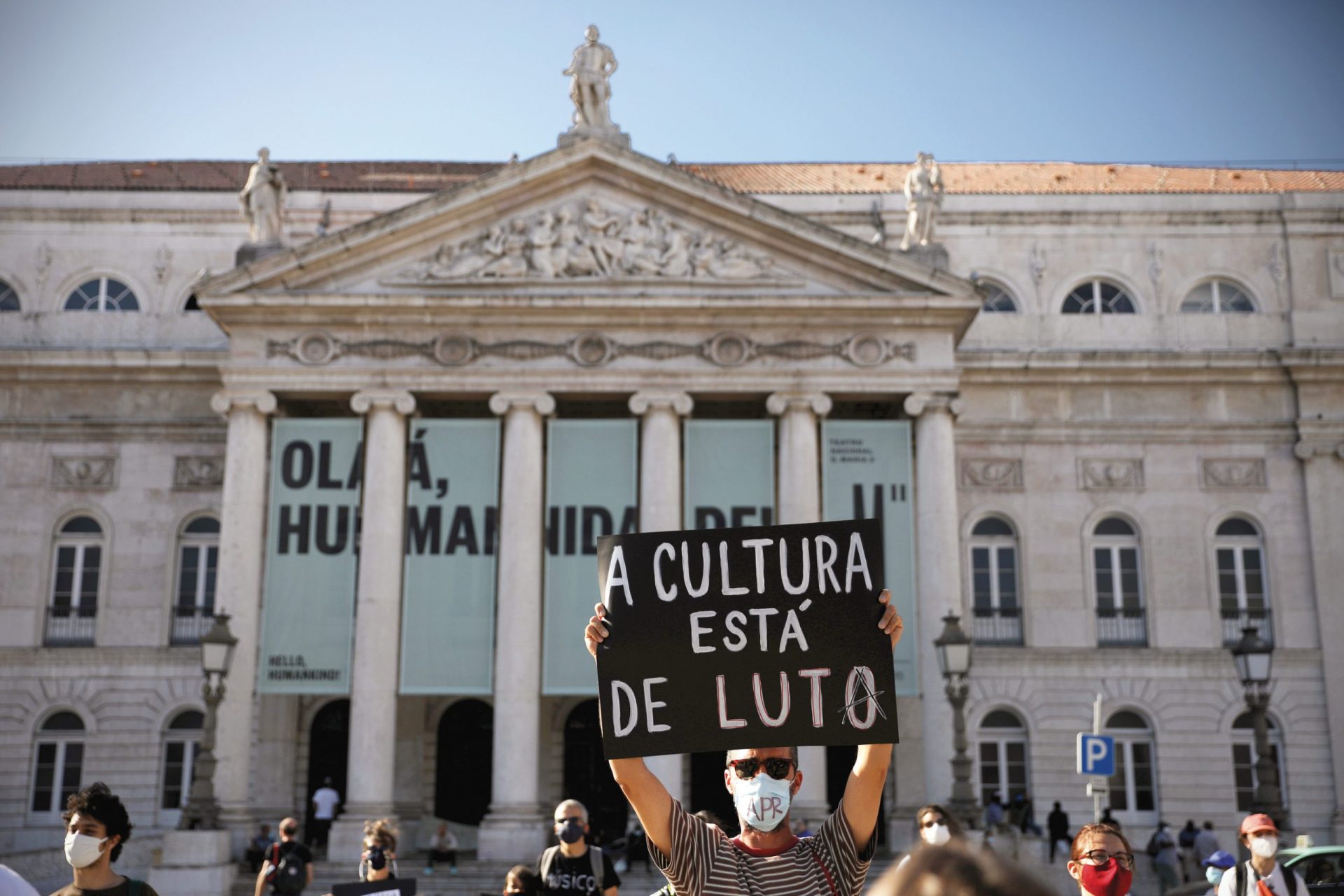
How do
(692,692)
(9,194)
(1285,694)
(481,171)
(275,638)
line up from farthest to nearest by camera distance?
(481,171) < (9,194) < (1285,694) < (275,638) < (692,692)

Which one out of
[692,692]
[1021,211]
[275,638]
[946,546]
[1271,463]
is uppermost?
[1021,211]

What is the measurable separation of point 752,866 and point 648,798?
0.44 metres

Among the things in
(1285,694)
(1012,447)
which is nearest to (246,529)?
(1012,447)

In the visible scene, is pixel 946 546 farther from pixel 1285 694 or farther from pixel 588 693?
pixel 1285 694

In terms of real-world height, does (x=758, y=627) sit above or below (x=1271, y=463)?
below

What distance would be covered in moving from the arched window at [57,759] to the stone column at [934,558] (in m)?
18.0

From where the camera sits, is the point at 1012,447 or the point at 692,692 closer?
the point at 692,692

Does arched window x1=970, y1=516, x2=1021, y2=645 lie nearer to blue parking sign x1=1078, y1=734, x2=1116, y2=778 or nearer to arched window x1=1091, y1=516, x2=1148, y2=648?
arched window x1=1091, y1=516, x2=1148, y2=648

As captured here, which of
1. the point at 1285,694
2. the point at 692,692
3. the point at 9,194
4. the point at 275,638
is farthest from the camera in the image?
the point at 9,194

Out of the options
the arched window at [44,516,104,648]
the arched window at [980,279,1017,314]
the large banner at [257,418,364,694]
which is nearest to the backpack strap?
the large banner at [257,418,364,694]

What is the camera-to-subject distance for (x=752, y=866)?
5.10 m

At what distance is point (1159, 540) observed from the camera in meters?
32.1

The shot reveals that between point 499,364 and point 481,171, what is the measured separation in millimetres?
12424

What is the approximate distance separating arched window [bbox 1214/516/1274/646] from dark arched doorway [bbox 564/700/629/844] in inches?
541
